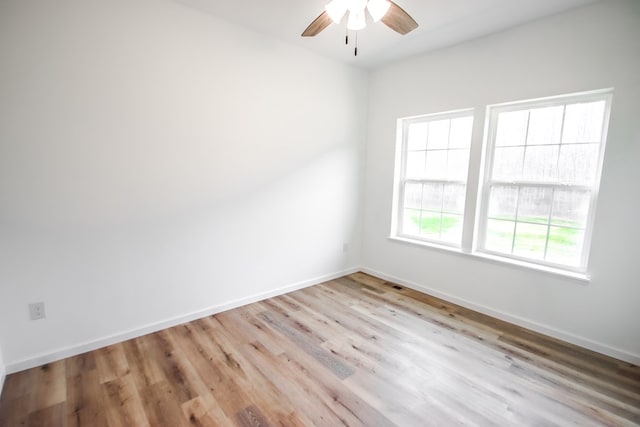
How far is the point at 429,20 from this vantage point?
2443mm

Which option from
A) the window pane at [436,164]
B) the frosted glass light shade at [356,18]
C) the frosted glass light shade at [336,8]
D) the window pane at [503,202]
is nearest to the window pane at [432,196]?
the window pane at [436,164]

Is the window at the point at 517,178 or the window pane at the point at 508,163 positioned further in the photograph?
the window pane at the point at 508,163

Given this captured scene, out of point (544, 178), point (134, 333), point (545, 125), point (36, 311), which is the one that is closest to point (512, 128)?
point (545, 125)

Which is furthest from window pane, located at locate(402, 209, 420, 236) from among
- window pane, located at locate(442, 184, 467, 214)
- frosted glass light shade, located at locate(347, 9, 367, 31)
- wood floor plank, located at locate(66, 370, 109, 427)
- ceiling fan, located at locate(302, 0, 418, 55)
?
wood floor plank, located at locate(66, 370, 109, 427)

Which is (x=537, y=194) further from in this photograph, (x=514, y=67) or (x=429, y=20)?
(x=429, y=20)

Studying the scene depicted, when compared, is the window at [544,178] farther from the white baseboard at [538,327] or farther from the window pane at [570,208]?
the white baseboard at [538,327]

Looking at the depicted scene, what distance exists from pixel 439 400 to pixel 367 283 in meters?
1.88

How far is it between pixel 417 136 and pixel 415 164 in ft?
1.08

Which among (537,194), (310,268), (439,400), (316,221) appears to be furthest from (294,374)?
(537,194)

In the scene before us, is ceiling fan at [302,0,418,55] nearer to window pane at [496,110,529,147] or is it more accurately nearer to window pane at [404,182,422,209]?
window pane at [496,110,529,147]

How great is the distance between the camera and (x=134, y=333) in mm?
2332

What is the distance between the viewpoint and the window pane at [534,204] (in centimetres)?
250

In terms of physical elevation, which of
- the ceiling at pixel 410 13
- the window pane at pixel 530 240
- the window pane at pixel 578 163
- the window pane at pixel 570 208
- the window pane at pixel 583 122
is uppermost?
the ceiling at pixel 410 13

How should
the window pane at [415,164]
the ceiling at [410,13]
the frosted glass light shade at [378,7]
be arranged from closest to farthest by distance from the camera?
the frosted glass light shade at [378,7] → the ceiling at [410,13] → the window pane at [415,164]
